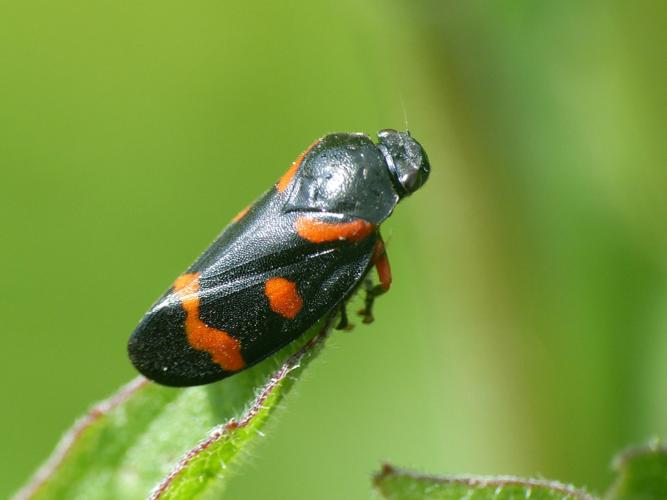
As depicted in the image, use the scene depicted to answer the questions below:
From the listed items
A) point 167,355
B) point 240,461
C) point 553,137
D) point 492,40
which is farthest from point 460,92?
point 240,461

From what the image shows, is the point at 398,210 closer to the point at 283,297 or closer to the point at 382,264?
the point at 382,264

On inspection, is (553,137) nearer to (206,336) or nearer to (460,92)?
(460,92)

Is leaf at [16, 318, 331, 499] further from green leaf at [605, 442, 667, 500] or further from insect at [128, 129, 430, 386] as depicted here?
green leaf at [605, 442, 667, 500]

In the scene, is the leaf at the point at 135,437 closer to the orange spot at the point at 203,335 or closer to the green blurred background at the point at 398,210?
the orange spot at the point at 203,335

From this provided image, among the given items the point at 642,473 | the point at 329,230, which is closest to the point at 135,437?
the point at 329,230

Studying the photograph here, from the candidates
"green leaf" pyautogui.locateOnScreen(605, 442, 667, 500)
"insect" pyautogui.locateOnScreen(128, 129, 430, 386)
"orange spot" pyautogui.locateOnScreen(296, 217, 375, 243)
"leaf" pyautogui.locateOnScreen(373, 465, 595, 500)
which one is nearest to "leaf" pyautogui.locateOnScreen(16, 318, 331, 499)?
"insect" pyautogui.locateOnScreen(128, 129, 430, 386)

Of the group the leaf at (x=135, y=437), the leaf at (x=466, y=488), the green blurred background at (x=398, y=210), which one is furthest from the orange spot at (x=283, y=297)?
the leaf at (x=466, y=488)
